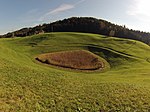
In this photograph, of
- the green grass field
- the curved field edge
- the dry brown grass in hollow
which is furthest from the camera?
the dry brown grass in hollow

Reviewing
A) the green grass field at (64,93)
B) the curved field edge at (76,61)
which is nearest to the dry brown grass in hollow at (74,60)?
the curved field edge at (76,61)

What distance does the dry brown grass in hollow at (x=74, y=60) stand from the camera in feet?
160

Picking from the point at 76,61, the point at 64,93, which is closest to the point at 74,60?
the point at 76,61

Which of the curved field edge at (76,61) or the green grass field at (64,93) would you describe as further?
the curved field edge at (76,61)

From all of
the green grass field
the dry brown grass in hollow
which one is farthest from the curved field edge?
the green grass field

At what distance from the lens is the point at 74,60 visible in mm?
53812

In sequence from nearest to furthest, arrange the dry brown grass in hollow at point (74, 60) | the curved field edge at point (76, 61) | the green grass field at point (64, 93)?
the green grass field at point (64, 93) < the curved field edge at point (76, 61) < the dry brown grass in hollow at point (74, 60)

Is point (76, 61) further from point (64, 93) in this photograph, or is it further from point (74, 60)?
point (64, 93)

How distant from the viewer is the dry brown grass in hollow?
1924 inches

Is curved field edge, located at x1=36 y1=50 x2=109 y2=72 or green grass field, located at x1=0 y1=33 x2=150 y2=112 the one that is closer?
green grass field, located at x1=0 y1=33 x2=150 y2=112

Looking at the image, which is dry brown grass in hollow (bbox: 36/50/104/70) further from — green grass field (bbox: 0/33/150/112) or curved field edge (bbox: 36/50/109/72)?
green grass field (bbox: 0/33/150/112)

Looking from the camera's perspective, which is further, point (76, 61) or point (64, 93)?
point (76, 61)

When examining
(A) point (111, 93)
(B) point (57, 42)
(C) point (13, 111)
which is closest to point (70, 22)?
(B) point (57, 42)

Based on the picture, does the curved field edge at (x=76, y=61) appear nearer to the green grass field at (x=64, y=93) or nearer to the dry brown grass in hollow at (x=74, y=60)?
the dry brown grass in hollow at (x=74, y=60)
